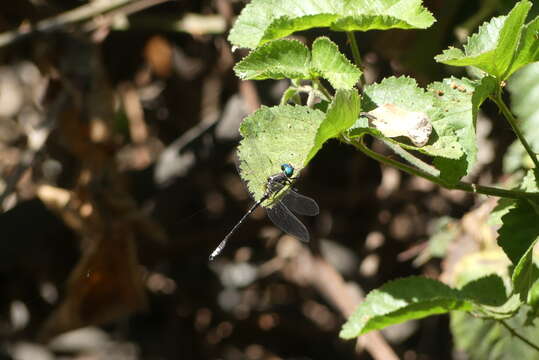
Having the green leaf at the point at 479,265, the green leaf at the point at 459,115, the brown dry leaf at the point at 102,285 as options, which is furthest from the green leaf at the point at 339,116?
the brown dry leaf at the point at 102,285

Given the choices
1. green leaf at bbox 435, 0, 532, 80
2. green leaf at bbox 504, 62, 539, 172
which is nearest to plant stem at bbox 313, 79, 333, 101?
green leaf at bbox 435, 0, 532, 80

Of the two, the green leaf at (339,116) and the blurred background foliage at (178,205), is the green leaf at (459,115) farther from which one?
the blurred background foliage at (178,205)

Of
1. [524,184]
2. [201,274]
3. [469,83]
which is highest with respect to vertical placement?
[469,83]

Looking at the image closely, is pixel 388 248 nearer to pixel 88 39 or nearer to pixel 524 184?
pixel 88 39

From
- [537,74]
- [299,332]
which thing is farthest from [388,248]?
[537,74]

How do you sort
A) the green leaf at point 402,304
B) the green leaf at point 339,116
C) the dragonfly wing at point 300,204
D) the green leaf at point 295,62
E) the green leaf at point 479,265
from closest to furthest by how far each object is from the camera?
the green leaf at point 339,116 < the green leaf at point 295,62 < the green leaf at point 402,304 < the dragonfly wing at point 300,204 < the green leaf at point 479,265

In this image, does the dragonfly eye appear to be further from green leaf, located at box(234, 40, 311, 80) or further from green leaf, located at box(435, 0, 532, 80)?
green leaf, located at box(435, 0, 532, 80)
